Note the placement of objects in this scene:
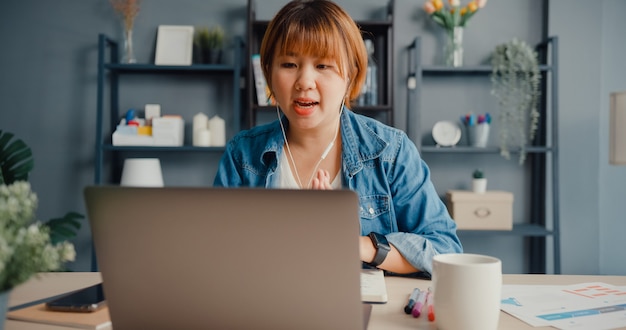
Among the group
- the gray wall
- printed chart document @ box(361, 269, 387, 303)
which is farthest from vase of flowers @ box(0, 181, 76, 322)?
the gray wall

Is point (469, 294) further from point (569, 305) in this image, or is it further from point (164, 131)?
point (164, 131)

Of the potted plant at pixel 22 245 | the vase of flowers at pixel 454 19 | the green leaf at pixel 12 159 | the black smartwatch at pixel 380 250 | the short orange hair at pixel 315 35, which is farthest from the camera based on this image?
the vase of flowers at pixel 454 19

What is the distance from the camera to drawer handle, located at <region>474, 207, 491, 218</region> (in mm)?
2918

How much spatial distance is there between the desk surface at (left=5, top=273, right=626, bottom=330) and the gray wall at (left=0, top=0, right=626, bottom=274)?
2.17 m

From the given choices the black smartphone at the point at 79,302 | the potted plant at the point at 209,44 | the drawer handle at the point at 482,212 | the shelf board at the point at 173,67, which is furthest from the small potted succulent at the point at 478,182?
the black smartphone at the point at 79,302

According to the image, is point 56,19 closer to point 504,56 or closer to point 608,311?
point 504,56

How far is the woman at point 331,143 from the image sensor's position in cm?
127

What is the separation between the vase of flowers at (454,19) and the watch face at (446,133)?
1.14ft

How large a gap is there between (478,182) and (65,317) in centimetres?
257

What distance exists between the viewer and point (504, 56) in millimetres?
3029

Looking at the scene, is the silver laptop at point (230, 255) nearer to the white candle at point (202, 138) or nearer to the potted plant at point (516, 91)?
the white candle at point (202, 138)

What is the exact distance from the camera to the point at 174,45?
3166 millimetres

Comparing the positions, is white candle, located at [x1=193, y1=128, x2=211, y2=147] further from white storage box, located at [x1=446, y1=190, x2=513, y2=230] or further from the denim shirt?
the denim shirt

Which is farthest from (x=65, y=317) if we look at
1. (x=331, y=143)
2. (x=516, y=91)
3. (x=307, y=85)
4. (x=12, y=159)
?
(x=516, y=91)
